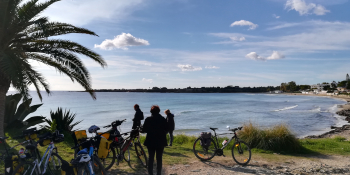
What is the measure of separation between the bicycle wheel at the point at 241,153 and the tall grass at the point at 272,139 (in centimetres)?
266

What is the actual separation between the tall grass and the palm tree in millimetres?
6228

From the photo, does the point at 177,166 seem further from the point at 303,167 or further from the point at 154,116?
the point at 303,167

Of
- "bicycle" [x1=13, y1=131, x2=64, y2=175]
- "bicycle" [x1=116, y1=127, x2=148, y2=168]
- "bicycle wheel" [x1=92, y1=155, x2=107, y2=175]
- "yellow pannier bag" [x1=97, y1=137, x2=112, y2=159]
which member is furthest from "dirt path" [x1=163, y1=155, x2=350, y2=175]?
"bicycle" [x1=13, y1=131, x2=64, y2=175]

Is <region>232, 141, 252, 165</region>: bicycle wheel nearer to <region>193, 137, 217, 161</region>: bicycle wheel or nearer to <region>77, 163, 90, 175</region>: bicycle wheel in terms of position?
<region>193, 137, 217, 161</region>: bicycle wheel

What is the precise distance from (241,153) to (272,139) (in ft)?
10.2

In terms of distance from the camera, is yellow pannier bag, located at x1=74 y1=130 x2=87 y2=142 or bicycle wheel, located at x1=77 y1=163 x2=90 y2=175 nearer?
bicycle wheel, located at x1=77 y1=163 x2=90 y2=175

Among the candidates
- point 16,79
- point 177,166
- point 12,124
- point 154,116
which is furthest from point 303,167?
point 12,124

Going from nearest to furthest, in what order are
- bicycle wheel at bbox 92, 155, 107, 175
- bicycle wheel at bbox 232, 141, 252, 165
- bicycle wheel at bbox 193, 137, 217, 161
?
bicycle wheel at bbox 92, 155, 107, 175 < bicycle wheel at bbox 232, 141, 252, 165 < bicycle wheel at bbox 193, 137, 217, 161

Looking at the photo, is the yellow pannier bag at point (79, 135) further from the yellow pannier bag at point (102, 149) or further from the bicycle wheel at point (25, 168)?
the bicycle wheel at point (25, 168)

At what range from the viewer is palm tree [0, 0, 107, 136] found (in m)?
6.57

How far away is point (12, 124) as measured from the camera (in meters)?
10.6

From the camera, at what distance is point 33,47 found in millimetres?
7500

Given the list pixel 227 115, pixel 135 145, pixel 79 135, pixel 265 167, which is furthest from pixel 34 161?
pixel 227 115

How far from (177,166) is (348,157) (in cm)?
599
